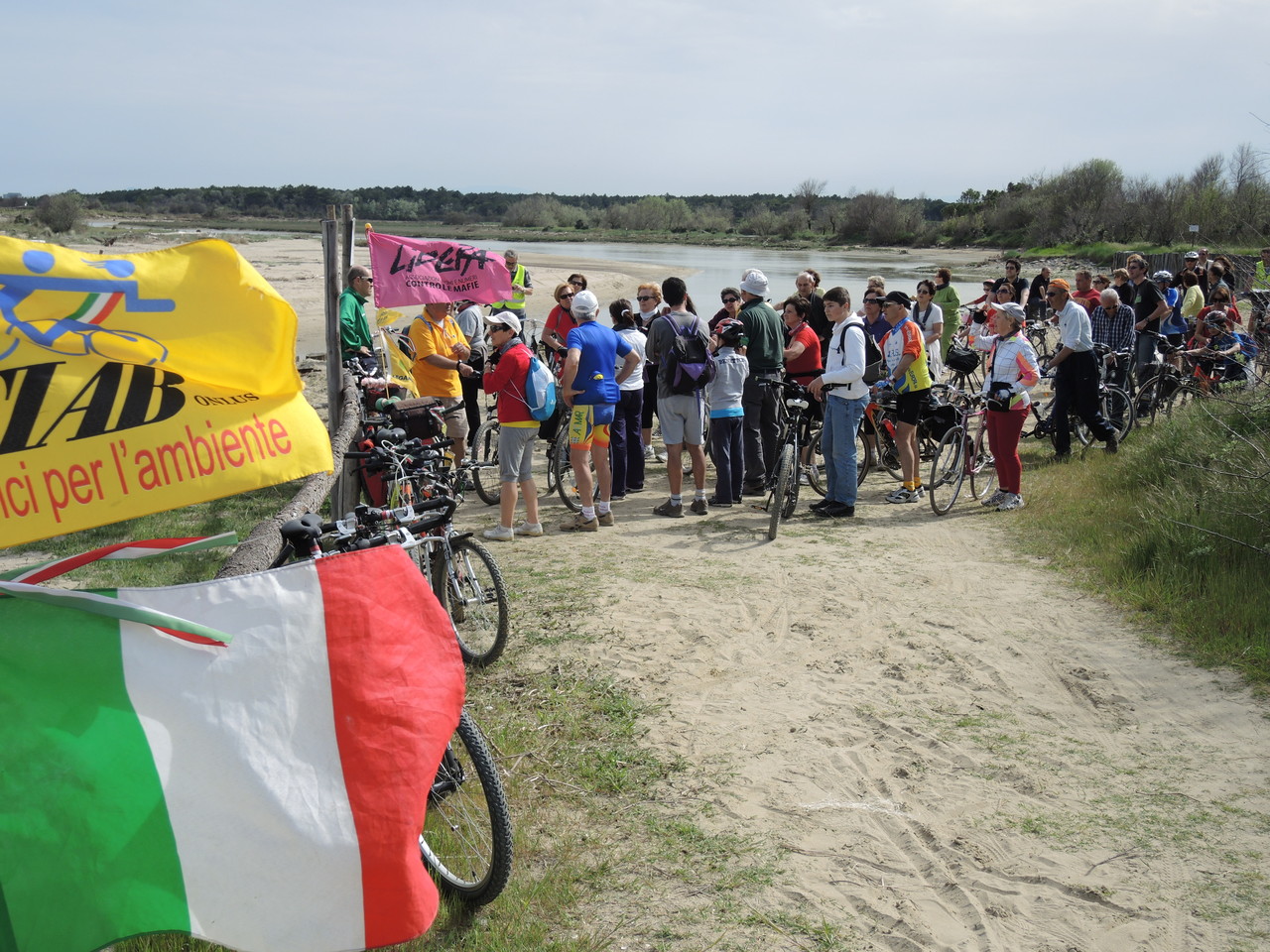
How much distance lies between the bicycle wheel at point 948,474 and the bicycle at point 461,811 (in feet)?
20.9

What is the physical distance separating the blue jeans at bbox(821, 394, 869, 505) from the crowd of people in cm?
1

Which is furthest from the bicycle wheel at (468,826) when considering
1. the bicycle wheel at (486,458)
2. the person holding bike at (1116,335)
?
the person holding bike at (1116,335)

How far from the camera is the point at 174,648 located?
8.30 feet

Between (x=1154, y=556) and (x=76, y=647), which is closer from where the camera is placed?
(x=76, y=647)

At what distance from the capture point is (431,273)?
31.1 ft

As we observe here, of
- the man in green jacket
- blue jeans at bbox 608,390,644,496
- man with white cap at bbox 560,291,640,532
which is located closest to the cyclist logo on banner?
man with white cap at bbox 560,291,640,532

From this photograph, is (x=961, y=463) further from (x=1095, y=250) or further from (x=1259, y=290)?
(x=1095, y=250)

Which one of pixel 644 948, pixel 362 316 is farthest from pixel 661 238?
pixel 644 948

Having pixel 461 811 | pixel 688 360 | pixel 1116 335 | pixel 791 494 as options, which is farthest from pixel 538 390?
pixel 1116 335

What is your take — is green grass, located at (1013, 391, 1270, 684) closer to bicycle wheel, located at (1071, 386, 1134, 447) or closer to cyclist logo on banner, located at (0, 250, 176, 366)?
bicycle wheel, located at (1071, 386, 1134, 447)

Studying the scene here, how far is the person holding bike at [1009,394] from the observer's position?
8992mm

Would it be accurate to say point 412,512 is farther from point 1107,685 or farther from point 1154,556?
point 1154,556

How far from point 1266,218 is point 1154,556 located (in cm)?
342

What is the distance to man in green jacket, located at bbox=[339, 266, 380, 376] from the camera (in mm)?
9406
